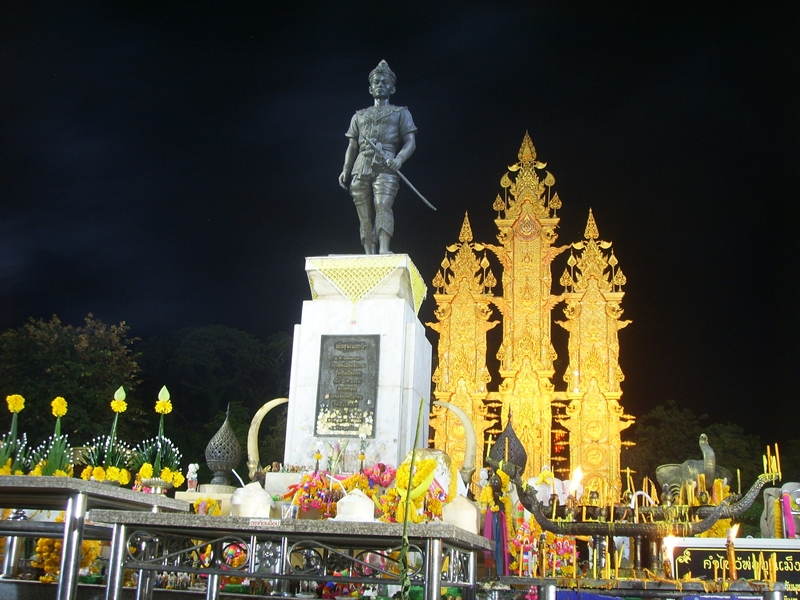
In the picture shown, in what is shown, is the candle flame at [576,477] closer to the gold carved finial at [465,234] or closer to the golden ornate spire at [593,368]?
the golden ornate spire at [593,368]

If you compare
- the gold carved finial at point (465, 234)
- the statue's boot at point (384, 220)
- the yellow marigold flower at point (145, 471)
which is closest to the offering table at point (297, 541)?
the yellow marigold flower at point (145, 471)

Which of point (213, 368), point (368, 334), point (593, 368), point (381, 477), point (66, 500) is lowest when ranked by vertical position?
point (66, 500)

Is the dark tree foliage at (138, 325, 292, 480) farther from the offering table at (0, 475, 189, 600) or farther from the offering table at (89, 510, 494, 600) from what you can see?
the offering table at (89, 510, 494, 600)

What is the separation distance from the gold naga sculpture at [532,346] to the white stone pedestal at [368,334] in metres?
10.4

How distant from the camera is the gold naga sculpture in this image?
1819 centimetres

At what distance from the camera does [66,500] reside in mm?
4152

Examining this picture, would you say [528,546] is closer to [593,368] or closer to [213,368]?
[593,368]

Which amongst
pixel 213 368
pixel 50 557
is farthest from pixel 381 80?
pixel 213 368

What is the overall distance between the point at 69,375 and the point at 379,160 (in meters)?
11.4

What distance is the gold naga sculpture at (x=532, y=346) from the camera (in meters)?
18.2

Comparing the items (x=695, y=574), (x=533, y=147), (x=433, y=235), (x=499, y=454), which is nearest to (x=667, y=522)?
(x=695, y=574)

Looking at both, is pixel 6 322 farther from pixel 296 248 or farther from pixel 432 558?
pixel 432 558

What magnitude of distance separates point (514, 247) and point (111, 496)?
54.1 feet

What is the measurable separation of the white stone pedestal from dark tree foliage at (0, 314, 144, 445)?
936 centimetres
